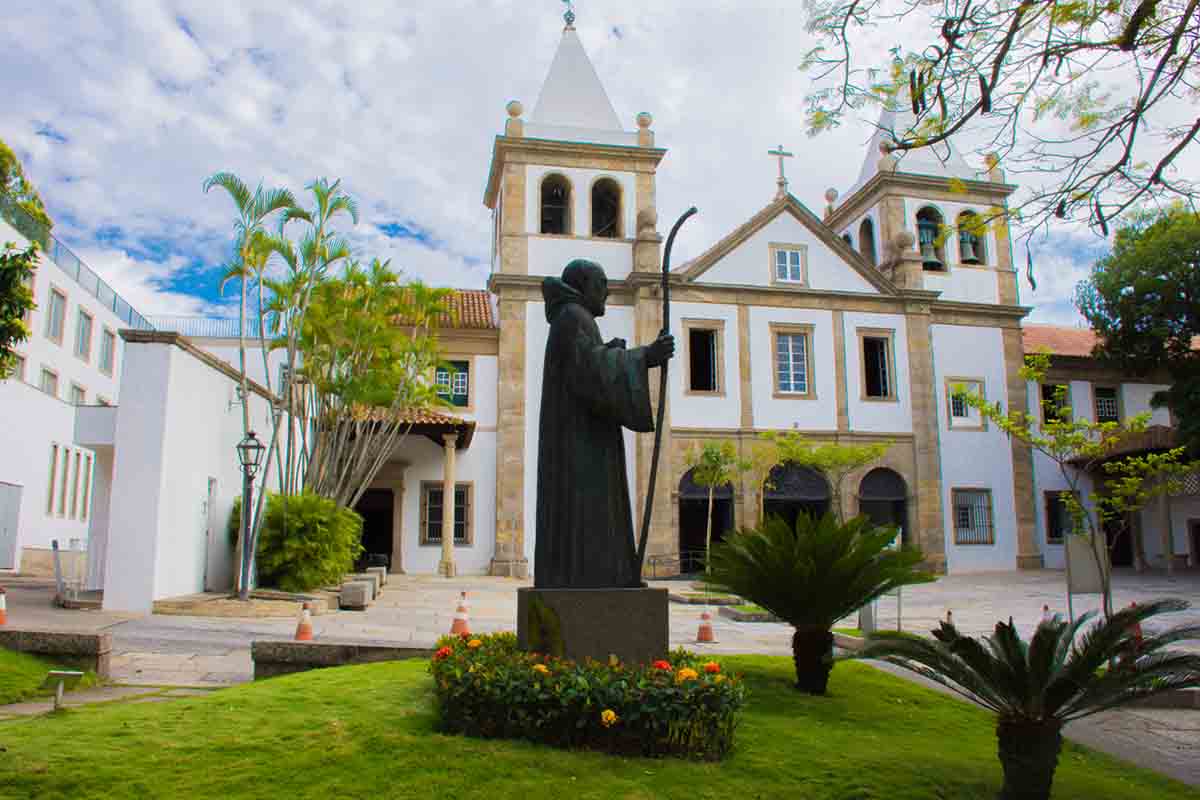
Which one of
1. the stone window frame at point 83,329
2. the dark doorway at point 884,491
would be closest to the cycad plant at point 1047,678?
the dark doorway at point 884,491

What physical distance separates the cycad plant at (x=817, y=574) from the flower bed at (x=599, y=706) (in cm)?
247

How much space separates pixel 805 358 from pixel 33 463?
22.2 metres

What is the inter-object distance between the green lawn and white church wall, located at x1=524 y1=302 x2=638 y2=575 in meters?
19.1

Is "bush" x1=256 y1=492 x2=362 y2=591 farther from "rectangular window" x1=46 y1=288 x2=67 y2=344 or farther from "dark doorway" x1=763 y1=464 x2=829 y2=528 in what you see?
"rectangular window" x1=46 y1=288 x2=67 y2=344

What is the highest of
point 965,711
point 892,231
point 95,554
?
point 892,231

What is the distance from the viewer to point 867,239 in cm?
3278

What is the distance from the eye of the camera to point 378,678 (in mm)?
7109

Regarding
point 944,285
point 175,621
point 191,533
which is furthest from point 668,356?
point 944,285

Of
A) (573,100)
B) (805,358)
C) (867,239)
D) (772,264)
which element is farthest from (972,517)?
(573,100)

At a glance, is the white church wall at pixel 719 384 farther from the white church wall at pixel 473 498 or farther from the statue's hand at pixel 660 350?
the statue's hand at pixel 660 350

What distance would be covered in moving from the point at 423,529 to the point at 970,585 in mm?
14373

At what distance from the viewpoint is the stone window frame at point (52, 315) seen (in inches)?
1136

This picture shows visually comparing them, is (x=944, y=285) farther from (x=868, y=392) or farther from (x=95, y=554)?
(x=95, y=554)

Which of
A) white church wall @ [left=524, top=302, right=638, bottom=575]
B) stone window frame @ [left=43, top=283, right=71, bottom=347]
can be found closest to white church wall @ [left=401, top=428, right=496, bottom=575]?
white church wall @ [left=524, top=302, right=638, bottom=575]
